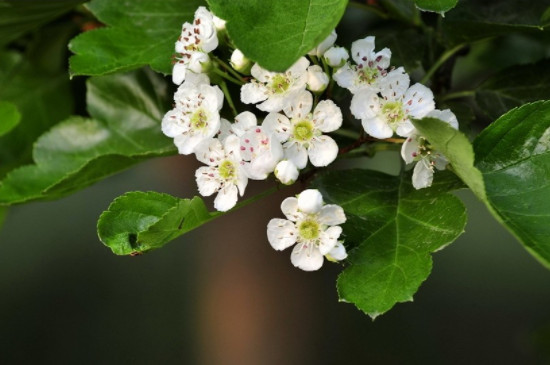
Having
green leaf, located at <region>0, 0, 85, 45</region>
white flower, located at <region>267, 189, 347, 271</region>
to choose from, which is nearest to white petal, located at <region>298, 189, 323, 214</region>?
white flower, located at <region>267, 189, 347, 271</region>

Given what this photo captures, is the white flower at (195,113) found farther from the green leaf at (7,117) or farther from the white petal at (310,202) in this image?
the green leaf at (7,117)

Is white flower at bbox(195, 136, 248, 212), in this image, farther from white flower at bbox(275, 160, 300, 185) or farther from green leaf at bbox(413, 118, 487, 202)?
green leaf at bbox(413, 118, 487, 202)

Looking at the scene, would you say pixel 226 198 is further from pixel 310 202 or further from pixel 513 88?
pixel 513 88

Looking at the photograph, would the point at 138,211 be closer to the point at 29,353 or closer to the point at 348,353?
the point at 348,353

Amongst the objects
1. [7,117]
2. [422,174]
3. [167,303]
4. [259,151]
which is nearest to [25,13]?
[7,117]

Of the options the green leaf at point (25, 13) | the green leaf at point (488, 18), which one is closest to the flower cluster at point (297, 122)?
the green leaf at point (488, 18)
